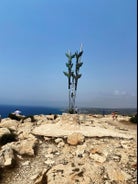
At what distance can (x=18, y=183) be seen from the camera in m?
12.4

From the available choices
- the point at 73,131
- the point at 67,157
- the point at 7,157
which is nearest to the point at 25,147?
the point at 7,157

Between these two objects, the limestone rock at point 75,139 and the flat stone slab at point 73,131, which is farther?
the flat stone slab at point 73,131

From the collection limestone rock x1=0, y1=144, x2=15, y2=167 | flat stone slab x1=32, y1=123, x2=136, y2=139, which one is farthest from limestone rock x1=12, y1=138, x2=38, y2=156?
flat stone slab x1=32, y1=123, x2=136, y2=139

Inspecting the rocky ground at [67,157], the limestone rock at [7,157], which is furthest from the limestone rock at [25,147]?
the limestone rock at [7,157]

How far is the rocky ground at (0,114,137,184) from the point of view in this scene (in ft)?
39.2

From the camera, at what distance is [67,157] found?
1461 centimetres

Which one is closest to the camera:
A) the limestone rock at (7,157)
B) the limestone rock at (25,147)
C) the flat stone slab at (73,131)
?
the limestone rock at (7,157)

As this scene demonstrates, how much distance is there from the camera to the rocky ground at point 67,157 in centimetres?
1195

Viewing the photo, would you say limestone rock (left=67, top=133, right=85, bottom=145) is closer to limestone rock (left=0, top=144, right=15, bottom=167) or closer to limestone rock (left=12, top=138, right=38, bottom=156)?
limestone rock (left=12, top=138, right=38, bottom=156)

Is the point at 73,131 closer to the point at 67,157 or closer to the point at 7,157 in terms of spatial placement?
the point at 67,157

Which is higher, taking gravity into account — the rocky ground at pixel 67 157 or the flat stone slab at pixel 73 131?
the flat stone slab at pixel 73 131

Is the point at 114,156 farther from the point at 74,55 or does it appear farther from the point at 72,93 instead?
the point at 74,55

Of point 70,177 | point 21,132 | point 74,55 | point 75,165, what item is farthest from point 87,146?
point 74,55

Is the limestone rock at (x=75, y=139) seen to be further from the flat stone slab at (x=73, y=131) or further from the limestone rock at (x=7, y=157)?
the limestone rock at (x=7, y=157)
